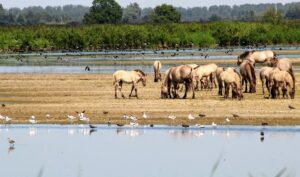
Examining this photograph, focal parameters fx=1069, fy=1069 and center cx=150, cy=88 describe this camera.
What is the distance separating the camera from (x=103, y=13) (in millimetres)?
137125

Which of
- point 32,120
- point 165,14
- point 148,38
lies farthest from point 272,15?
point 32,120

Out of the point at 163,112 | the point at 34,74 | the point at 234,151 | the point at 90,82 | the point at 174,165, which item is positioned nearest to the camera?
the point at 174,165

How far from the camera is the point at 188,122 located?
24.5 m

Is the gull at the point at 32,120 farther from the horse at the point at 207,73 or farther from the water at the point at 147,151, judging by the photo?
the horse at the point at 207,73

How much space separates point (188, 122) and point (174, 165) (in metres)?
6.34

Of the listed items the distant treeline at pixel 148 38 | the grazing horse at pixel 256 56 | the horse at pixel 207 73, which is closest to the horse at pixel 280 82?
the horse at pixel 207 73

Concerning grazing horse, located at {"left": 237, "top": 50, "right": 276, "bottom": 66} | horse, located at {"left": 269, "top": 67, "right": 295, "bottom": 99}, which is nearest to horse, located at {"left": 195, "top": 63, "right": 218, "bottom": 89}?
grazing horse, located at {"left": 237, "top": 50, "right": 276, "bottom": 66}

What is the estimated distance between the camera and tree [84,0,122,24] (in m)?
135

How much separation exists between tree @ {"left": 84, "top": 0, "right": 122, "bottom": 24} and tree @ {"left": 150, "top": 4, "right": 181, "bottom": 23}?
6.49 meters

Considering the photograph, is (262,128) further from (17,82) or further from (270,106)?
(17,82)

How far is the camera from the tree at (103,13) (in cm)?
13525

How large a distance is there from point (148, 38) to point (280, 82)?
55.7m

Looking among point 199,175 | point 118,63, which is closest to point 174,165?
point 199,175

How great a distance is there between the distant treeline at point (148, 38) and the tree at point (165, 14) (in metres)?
41.2
